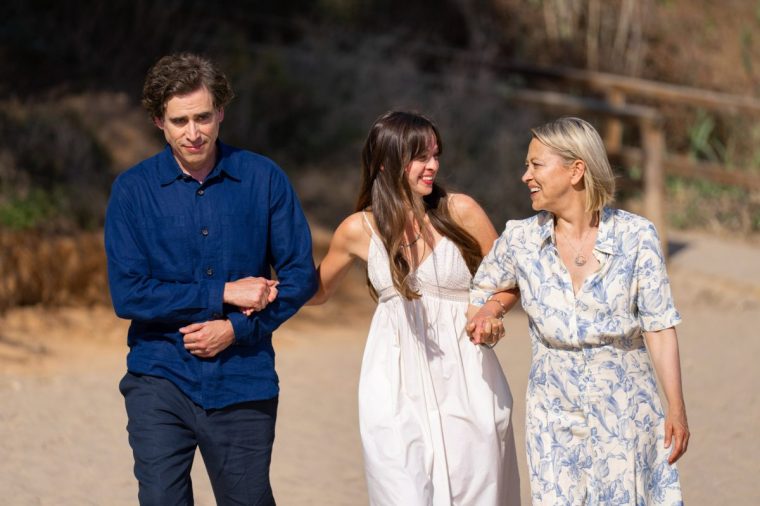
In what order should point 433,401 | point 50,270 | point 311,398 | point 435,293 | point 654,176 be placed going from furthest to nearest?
point 654,176
point 50,270
point 311,398
point 435,293
point 433,401

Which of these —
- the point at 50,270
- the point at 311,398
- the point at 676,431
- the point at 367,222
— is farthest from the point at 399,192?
the point at 50,270

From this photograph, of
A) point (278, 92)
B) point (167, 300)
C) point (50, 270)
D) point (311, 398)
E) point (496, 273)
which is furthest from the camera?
point (278, 92)

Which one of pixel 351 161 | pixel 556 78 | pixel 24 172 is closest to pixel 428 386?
pixel 24 172

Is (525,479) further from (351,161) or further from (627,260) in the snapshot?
(351,161)

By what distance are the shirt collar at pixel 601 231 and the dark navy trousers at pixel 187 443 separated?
0.92 meters

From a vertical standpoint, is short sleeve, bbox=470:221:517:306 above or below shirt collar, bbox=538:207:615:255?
below

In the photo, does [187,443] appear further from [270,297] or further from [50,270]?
[50,270]

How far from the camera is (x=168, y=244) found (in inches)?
141

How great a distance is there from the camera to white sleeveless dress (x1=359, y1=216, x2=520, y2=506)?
12.6ft

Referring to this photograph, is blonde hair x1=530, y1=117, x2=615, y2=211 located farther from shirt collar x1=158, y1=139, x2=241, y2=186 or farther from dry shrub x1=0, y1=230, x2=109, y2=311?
dry shrub x1=0, y1=230, x2=109, y2=311

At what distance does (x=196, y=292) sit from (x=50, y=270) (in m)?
5.17

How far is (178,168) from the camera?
3.64 metres

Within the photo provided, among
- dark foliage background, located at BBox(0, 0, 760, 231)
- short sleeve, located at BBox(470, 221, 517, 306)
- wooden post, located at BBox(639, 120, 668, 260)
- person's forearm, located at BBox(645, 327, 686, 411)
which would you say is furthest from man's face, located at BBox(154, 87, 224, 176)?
wooden post, located at BBox(639, 120, 668, 260)

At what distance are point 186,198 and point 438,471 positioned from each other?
1.12 metres
